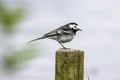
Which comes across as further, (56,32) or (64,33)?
(64,33)

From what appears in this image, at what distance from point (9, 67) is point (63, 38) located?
3.08 metres

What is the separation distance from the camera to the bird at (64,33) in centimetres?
619

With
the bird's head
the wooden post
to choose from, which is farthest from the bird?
the wooden post

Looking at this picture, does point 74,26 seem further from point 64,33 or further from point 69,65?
point 69,65

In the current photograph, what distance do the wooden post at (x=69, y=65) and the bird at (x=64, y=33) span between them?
7.05ft

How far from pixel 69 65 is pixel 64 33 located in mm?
2633

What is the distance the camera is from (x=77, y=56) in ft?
12.8

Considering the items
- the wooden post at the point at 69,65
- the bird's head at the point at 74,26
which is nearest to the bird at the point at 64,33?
the bird's head at the point at 74,26

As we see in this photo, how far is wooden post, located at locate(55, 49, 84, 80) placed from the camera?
387 cm

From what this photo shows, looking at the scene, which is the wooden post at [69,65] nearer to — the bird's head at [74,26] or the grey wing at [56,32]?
the grey wing at [56,32]

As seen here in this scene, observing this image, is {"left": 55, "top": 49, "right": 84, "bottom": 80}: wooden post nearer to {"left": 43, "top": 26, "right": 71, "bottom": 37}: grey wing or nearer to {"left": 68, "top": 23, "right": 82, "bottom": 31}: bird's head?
{"left": 43, "top": 26, "right": 71, "bottom": 37}: grey wing

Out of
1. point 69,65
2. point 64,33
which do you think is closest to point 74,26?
point 64,33

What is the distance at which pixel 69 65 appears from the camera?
387 cm

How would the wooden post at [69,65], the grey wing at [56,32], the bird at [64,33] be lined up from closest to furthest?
1. the wooden post at [69,65]
2. the grey wing at [56,32]
3. the bird at [64,33]
